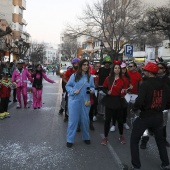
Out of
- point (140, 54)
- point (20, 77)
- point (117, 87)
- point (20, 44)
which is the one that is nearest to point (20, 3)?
point (140, 54)

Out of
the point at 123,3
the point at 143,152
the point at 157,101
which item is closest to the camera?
the point at 157,101

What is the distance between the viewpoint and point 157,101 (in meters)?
4.43

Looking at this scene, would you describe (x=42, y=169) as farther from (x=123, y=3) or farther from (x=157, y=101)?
(x=123, y=3)

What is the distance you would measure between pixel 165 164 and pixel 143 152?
1103 mm

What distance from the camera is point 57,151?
5.70 m

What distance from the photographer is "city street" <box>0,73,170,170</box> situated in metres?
4.94

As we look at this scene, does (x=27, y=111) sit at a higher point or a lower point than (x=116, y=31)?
lower

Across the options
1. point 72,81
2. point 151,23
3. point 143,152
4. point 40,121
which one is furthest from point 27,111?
point 151,23

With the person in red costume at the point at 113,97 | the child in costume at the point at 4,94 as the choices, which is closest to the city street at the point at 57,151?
the person in red costume at the point at 113,97

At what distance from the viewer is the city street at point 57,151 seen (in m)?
4.94

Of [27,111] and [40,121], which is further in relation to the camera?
[27,111]

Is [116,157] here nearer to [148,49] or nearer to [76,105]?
[76,105]

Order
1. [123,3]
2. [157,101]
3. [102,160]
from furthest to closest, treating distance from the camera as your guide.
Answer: [123,3], [102,160], [157,101]

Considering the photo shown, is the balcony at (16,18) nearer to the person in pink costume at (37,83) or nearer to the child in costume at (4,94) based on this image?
the person in pink costume at (37,83)
